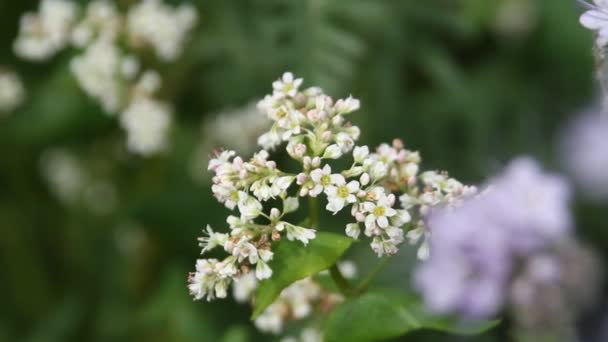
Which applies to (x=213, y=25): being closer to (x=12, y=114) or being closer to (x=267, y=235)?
(x=12, y=114)

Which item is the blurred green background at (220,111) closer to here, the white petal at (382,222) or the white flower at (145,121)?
the white flower at (145,121)

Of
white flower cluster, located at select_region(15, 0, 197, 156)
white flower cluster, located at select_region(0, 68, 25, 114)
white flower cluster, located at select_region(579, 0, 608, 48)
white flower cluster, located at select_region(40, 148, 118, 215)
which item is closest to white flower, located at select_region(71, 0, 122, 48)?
white flower cluster, located at select_region(15, 0, 197, 156)

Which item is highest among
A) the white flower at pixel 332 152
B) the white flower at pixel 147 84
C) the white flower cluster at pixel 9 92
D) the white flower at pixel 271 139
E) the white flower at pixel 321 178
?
the white flower cluster at pixel 9 92

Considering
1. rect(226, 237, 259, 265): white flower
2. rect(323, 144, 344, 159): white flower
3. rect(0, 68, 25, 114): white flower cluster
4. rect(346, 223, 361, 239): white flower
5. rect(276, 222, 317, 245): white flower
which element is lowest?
rect(226, 237, 259, 265): white flower

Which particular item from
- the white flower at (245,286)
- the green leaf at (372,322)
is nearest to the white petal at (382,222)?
the green leaf at (372,322)

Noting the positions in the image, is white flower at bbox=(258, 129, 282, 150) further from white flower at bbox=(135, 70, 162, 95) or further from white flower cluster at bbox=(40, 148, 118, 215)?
white flower cluster at bbox=(40, 148, 118, 215)

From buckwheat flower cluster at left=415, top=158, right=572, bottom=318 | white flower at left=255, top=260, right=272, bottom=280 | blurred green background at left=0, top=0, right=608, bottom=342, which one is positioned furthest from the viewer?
blurred green background at left=0, top=0, right=608, bottom=342

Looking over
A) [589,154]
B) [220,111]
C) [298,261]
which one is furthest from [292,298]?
[220,111]

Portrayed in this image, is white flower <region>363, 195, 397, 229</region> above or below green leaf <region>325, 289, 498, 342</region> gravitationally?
above

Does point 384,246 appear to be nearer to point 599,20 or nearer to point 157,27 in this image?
point 599,20
